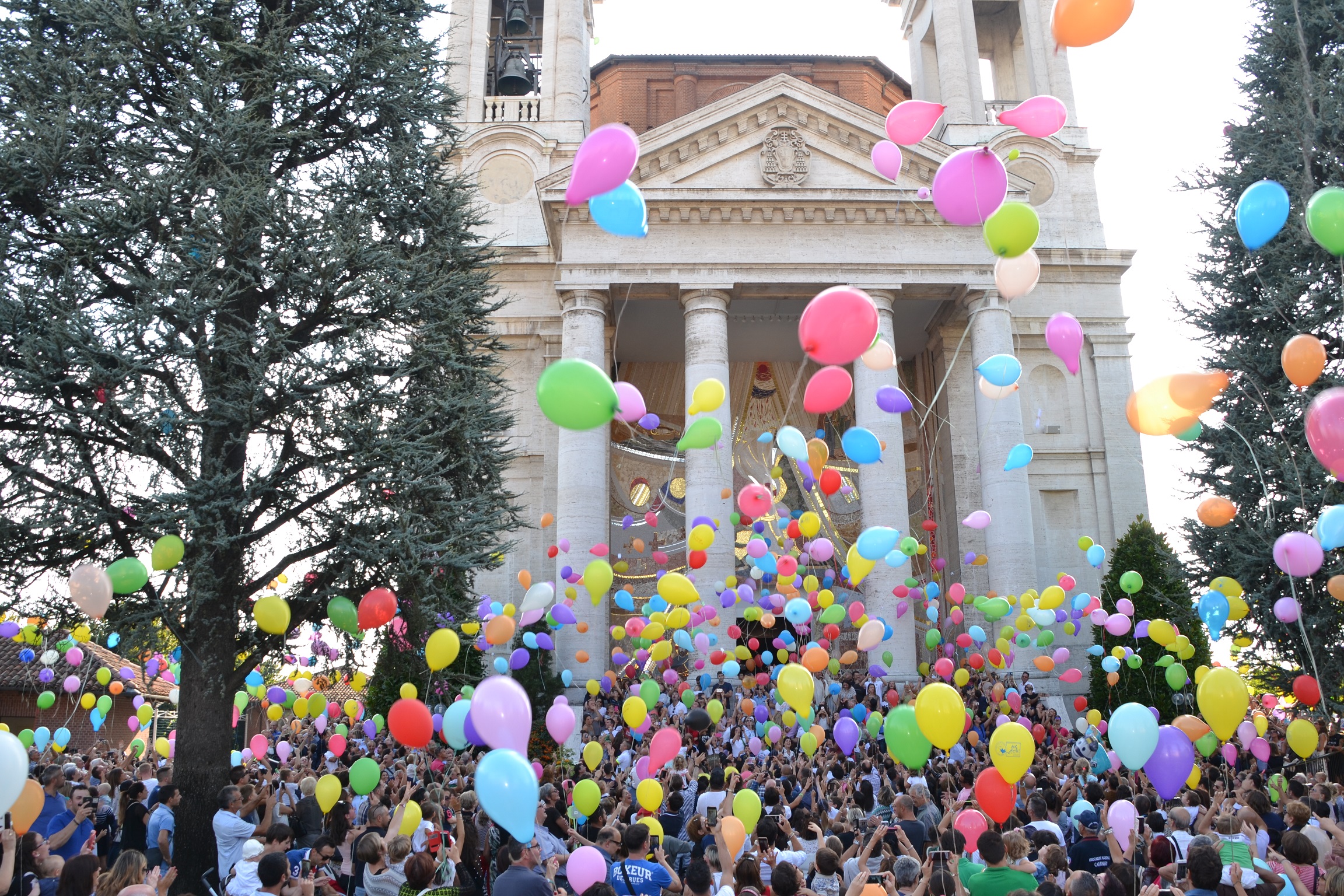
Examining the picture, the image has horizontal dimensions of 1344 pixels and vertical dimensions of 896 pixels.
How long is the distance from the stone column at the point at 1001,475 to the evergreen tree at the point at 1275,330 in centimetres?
622

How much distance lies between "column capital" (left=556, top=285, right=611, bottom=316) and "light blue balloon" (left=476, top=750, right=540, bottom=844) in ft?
63.5

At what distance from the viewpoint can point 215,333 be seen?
11180mm

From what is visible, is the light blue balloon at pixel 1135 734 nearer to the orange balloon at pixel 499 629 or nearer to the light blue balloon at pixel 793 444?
the light blue balloon at pixel 793 444

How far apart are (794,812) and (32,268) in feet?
34.2

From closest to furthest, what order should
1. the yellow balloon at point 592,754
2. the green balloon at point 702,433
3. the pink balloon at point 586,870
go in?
the pink balloon at point 586,870 → the yellow balloon at point 592,754 → the green balloon at point 702,433

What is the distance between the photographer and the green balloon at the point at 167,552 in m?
9.53

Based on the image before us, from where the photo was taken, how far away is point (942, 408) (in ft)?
92.0

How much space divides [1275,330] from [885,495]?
351 inches

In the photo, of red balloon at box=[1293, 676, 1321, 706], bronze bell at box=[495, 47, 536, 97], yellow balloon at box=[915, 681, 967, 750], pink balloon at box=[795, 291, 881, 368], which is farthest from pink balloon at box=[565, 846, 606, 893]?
bronze bell at box=[495, 47, 536, 97]

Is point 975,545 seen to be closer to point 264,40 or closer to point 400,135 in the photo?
point 400,135

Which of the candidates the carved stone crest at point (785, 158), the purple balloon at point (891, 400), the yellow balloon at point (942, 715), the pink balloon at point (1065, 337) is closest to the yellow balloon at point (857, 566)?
the purple balloon at point (891, 400)

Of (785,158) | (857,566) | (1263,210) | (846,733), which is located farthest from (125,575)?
(785,158)

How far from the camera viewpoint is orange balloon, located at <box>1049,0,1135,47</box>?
7.22 meters

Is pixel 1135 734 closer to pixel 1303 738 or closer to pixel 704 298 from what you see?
pixel 1303 738
